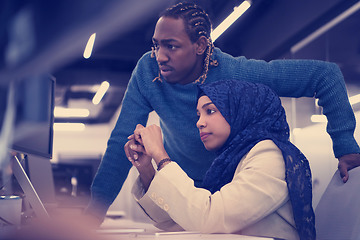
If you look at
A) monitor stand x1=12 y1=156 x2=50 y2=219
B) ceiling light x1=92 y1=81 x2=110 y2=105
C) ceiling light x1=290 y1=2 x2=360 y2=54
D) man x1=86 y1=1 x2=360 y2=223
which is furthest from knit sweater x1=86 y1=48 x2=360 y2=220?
ceiling light x1=92 y1=81 x2=110 y2=105

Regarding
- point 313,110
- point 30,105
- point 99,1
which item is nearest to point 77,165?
point 30,105

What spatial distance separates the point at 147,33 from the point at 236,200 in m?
5.71

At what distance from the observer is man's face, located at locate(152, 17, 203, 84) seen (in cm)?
144

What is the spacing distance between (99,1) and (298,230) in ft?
14.2

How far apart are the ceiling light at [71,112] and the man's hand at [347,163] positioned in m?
10.5

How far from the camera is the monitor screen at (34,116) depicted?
43.8 inches

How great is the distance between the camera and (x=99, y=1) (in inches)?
190

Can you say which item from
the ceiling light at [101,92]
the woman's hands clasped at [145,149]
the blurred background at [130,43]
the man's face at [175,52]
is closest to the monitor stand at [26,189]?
the blurred background at [130,43]

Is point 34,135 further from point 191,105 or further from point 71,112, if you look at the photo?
point 71,112

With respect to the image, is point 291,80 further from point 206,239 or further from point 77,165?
point 77,165

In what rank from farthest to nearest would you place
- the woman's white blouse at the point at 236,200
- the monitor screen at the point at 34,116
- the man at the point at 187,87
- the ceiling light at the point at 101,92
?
the ceiling light at the point at 101,92, the man at the point at 187,87, the monitor screen at the point at 34,116, the woman's white blouse at the point at 236,200

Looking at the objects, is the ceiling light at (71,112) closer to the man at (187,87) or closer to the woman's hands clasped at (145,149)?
the man at (187,87)

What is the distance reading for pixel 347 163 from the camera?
120 centimetres

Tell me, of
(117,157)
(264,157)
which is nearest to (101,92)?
(117,157)
